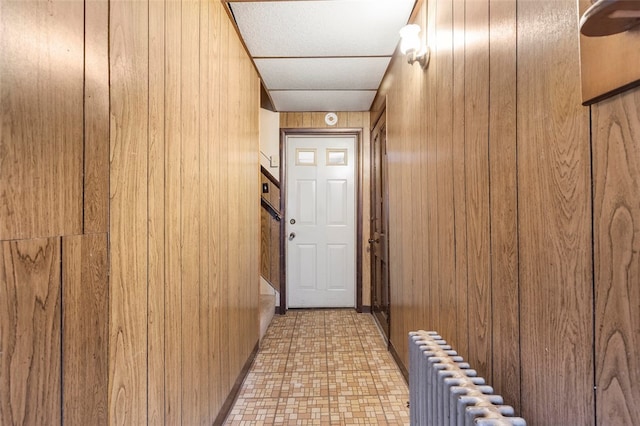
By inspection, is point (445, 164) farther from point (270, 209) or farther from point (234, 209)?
point (270, 209)

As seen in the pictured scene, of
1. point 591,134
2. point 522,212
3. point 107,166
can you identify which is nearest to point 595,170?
point 591,134

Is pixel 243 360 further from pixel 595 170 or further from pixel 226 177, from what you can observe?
pixel 595 170

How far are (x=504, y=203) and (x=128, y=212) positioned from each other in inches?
42.6

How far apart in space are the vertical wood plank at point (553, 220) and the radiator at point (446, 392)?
115 millimetres

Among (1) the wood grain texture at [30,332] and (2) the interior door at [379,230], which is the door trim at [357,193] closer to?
(2) the interior door at [379,230]

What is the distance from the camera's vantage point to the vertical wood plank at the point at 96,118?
32.9 inches

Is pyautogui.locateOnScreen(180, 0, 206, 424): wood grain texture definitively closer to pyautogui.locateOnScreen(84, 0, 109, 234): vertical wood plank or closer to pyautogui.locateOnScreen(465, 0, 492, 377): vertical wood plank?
pyautogui.locateOnScreen(84, 0, 109, 234): vertical wood plank

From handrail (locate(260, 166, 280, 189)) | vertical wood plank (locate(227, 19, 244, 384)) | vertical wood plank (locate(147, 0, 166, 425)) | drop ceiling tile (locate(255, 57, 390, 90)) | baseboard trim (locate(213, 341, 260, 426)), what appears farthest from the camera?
handrail (locate(260, 166, 280, 189))

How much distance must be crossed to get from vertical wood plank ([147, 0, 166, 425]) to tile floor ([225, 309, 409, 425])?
98cm

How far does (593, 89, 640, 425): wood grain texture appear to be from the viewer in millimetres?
636

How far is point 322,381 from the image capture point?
242cm

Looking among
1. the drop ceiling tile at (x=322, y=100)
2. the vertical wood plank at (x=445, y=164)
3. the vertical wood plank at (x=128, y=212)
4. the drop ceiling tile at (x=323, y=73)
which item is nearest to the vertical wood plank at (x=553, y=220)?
the vertical wood plank at (x=445, y=164)

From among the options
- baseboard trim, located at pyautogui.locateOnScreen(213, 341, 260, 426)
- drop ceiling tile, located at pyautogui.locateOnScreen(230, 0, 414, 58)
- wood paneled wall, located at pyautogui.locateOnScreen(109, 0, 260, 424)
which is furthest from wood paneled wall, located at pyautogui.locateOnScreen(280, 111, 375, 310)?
wood paneled wall, located at pyautogui.locateOnScreen(109, 0, 260, 424)

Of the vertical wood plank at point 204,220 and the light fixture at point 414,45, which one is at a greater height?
the light fixture at point 414,45
